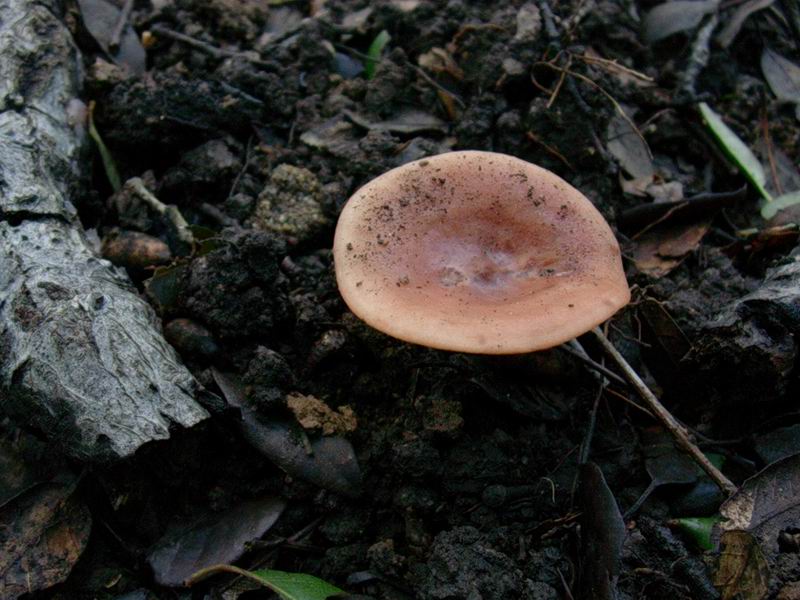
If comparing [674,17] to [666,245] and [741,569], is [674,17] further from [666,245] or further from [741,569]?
Answer: [741,569]

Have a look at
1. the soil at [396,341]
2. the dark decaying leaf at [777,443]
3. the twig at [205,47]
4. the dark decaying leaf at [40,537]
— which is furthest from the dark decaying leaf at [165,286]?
the dark decaying leaf at [777,443]

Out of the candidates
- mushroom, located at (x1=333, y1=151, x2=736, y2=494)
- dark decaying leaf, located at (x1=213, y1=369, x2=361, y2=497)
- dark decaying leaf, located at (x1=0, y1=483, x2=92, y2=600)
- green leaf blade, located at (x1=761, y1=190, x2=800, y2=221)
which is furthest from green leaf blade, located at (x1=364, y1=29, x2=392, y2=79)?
dark decaying leaf, located at (x1=0, y1=483, x2=92, y2=600)

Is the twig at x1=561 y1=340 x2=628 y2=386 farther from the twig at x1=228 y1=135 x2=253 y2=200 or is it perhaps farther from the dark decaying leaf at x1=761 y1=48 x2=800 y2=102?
the dark decaying leaf at x1=761 y1=48 x2=800 y2=102

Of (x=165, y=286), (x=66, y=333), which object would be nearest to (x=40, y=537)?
(x=66, y=333)

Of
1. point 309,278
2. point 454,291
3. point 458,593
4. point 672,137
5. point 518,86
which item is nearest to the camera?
point 458,593

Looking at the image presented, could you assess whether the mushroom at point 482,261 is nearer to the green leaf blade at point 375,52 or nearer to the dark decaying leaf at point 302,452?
the dark decaying leaf at point 302,452

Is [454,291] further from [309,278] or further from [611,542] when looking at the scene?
[611,542]

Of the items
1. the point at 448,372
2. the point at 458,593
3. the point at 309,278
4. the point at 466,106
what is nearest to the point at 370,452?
the point at 448,372

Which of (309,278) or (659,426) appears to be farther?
(309,278)
